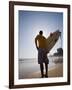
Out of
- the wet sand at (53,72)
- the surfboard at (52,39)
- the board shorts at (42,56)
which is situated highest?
the surfboard at (52,39)

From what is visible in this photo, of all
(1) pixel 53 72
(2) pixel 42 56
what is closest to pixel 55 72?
(1) pixel 53 72

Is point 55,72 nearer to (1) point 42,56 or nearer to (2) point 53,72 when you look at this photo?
(2) point 53,72

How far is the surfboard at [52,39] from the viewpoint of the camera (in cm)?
211

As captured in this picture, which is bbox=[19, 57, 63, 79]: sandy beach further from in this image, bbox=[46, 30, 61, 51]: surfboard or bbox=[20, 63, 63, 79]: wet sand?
bbox=[46, 30, 61, 51]: surfboard

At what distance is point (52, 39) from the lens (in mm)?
2129

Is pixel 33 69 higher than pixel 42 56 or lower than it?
lower

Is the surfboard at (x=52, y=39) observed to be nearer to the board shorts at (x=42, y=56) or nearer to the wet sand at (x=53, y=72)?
the board shorts at (x=42, y=56)

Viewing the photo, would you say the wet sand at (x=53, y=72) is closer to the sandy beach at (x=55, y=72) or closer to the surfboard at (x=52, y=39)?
the sandy beach at (x=55, y=72)

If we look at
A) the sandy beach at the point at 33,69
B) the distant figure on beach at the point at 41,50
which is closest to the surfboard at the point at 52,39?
the distant figure on beach at the point at 41,50

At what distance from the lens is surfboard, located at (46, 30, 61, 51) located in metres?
2.11

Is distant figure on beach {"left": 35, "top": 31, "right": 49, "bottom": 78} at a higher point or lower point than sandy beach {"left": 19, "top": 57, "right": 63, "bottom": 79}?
higher

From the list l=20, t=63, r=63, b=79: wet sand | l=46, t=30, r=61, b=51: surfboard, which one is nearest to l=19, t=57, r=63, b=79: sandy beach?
l=20, t=63, r=63, b=79: wet sand

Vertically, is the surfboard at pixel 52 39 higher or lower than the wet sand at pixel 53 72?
higher

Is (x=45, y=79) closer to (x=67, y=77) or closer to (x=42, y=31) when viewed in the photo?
(x=67, y=77)
